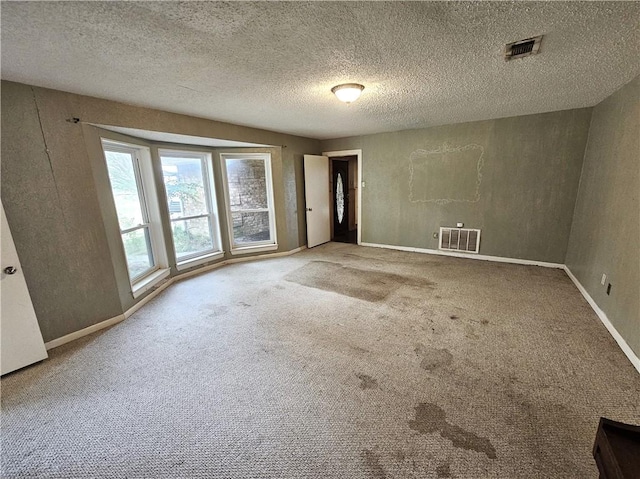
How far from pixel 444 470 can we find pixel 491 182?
4.09 meters

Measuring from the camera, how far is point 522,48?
178 cm

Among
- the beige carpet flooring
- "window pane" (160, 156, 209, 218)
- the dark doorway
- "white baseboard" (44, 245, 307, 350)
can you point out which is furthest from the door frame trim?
the beige carpet flooring

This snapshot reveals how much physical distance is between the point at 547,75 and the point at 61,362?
471 centimetres

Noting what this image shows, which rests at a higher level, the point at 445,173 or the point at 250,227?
the point at 445,173

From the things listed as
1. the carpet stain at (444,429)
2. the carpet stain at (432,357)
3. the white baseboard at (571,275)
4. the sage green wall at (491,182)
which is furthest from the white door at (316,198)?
the carpet stain at (444,429)

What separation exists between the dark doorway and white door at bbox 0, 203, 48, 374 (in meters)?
4.95

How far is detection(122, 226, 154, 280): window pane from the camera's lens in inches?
130

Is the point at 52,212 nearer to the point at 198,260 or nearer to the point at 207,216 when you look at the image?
the point at 198,260

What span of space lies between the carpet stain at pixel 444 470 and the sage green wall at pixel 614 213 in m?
1.78

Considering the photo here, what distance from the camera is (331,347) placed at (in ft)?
7.32

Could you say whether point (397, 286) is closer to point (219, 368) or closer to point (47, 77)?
point (219, 368)

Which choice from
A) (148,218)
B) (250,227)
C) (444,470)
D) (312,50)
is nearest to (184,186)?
(148,218)

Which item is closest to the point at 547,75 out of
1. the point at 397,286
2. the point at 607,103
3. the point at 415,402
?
the point at 607,103

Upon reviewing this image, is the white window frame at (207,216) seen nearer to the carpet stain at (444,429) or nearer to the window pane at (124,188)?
the window pane at (124,188)
